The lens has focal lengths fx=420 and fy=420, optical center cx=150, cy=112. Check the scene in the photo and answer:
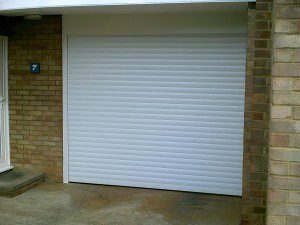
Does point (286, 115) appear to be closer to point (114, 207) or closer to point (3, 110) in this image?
point (114, 207)

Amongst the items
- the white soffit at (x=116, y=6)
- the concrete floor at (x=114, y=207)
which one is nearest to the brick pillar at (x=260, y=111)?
the white soffit at (x=116, y=6)

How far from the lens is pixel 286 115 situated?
2523 millimetres

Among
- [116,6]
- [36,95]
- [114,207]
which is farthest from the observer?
[36,95]

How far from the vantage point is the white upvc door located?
7594 mm

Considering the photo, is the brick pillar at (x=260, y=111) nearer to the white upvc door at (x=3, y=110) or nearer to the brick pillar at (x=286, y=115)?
the brick pillar at (x=286, y=115)

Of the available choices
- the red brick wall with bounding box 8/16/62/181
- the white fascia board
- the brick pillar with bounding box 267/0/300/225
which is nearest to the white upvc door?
the red brick wall with bounding box 8/16/62/181

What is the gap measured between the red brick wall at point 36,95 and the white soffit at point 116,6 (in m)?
0.69

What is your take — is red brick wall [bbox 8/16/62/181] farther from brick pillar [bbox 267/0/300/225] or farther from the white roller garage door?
brick pillar [bbox 267/0/300/225]

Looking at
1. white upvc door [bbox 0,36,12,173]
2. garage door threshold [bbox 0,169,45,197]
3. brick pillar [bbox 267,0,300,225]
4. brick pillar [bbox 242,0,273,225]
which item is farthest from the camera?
white upvc door [bbox 0,36,12,173]

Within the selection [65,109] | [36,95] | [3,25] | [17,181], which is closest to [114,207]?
[17,181]

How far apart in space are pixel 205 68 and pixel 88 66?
202 cm

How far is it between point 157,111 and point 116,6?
6.21 feet

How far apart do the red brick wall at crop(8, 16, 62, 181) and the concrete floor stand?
0.67 metres

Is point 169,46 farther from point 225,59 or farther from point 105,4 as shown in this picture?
point 105,4
